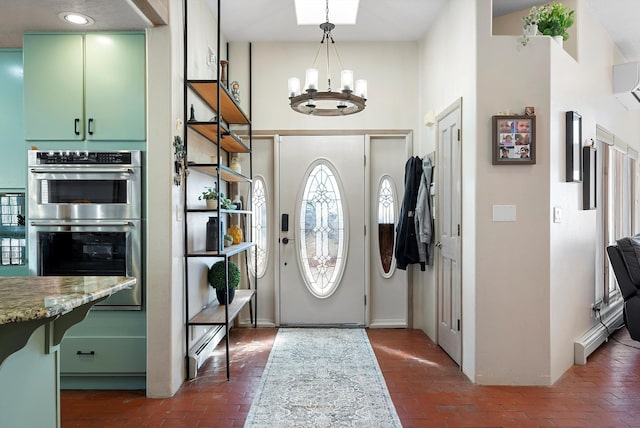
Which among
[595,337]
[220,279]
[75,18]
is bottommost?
[595,337]

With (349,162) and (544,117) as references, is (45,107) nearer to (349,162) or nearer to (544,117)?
(349,162)

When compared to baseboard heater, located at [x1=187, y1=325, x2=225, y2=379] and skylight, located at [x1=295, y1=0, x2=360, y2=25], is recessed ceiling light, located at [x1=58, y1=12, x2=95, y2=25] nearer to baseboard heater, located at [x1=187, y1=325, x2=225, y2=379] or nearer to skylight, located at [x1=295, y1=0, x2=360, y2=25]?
skylight, located at [x1=295, y1=0, x2=360, y2=25]

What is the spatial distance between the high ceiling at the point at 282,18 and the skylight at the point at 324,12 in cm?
7

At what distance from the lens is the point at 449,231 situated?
356cm

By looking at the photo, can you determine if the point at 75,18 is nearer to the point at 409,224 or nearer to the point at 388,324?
the point at 409,224

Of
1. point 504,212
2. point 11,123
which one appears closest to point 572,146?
point 504,212

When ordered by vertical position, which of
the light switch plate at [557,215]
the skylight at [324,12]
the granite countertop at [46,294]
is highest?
the skylight at [324,12]

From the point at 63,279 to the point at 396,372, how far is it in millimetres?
2366

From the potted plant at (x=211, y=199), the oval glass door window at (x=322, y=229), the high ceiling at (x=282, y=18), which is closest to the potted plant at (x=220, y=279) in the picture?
the potted plant at (x=211, y=199)

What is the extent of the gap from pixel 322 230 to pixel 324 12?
6.82 feet

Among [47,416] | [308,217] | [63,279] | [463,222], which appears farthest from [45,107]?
[463,222]

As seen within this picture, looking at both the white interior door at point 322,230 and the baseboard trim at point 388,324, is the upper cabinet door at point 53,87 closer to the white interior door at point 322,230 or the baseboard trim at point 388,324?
the white interior door at point 322,230

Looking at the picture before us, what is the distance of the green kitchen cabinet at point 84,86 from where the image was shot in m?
2.84

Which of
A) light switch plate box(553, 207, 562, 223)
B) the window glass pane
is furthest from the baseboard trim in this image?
light switch plate box(553, 207, 562, 223)
